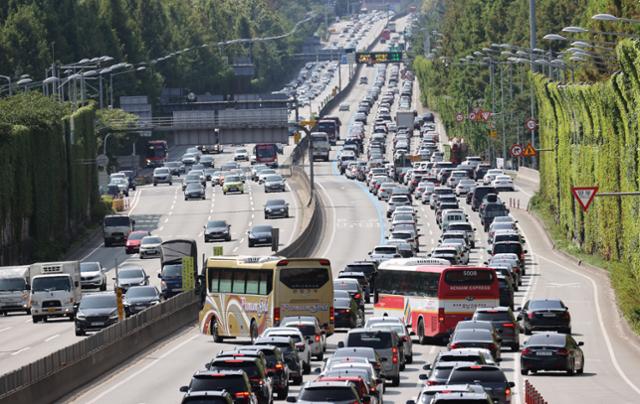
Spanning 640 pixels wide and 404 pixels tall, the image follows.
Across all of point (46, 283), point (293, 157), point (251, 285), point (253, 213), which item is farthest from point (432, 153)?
point (251, 285)

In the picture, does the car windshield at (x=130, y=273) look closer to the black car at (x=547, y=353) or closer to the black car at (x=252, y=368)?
the black car at (x=547, y=353)

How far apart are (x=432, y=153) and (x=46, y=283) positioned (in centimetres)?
11450

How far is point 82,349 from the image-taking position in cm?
5278

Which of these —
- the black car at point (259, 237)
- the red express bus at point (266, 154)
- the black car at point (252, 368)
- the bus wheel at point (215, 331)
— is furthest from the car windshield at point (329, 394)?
the red express bus at point (266, 154)

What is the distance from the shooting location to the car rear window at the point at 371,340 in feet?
165

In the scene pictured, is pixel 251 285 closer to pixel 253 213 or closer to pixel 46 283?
pixel 46 283

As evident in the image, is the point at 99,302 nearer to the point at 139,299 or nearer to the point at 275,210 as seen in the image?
the point at 139,299

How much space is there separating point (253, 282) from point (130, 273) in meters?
22.7

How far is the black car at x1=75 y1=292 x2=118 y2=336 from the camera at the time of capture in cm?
6794

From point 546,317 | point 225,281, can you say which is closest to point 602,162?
point 546,317

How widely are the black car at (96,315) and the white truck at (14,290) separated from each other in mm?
13936

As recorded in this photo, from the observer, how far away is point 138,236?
112312 mm

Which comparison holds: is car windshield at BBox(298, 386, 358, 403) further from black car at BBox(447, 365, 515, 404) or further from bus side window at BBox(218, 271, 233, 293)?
bus side window at BBox(218, 271, 233, 293)

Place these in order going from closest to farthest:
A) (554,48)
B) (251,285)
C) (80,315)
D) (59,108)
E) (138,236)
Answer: (251,285)
(80,315)
(138,236)
(59,108)
(554,48)
